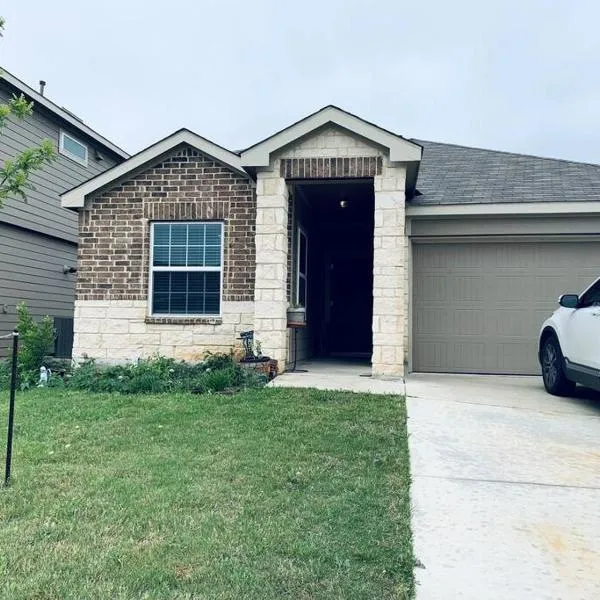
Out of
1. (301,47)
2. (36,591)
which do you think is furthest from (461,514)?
(301,47)

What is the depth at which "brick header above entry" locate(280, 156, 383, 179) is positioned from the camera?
8.61 metres

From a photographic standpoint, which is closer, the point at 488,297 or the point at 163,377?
the point at 163,377

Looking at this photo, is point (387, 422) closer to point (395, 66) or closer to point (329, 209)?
point (329, 209)

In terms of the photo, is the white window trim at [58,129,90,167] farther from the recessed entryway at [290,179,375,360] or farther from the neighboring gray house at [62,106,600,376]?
the recessed entryway at [290,179,375,360]

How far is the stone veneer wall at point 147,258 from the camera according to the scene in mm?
9336

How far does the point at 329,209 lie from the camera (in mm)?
11766

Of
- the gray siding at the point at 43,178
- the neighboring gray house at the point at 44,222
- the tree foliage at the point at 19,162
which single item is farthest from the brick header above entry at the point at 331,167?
the gray siding at the point at 43,178

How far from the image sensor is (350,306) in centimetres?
1380

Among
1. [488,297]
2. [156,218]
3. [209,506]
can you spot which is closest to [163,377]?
[156,218]

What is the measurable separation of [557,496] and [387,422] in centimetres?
199

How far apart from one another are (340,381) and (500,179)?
5.49 metres

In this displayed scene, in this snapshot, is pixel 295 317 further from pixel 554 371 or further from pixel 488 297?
pixel 554 371

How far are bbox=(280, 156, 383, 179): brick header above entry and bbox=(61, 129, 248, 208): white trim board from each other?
0.93 meters

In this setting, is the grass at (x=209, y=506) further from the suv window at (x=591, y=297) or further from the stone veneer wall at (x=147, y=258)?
the stone veneer wall at (x=147, y=258)
